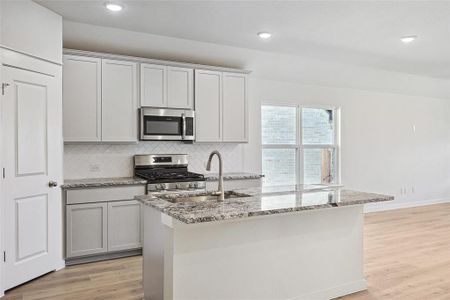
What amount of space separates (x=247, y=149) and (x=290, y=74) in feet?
4.60

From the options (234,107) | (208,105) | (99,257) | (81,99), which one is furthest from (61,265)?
(234,107)

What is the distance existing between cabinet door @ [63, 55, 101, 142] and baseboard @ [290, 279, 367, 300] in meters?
2.88

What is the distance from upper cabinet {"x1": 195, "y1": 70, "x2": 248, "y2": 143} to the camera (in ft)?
16.2

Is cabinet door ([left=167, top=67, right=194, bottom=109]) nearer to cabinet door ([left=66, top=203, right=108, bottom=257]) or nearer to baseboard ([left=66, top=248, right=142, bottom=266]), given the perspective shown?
cabinet door ([left=66, top=203, right=108, bottom=257])

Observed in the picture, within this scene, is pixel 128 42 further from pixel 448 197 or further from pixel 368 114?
pixel 448 197

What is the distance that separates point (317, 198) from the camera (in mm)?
2930

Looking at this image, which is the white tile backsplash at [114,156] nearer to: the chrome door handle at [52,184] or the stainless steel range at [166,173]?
the stainless steel range at [166,173]

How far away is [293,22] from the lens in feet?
12.7

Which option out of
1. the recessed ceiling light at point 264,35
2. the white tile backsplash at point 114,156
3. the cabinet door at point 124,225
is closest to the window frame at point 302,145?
the white tile backsplash at point 114,156

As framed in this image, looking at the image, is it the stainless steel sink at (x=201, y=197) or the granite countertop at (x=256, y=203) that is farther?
the stainless steel sink at (x=201, y=197)

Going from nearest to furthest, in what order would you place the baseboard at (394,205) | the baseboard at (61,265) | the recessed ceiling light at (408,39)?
the baseboard at (61,265)
the recessed ceiling light at (408,39)
the baseboard at (394,205)

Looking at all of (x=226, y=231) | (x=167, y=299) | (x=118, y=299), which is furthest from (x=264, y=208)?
(x=118, y=299)

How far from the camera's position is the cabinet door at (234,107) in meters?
5.11

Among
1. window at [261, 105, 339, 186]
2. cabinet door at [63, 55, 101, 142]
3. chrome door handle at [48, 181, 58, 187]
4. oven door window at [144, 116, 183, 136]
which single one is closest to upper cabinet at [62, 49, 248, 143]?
cabinet door at [63, 55, 101, 142]
